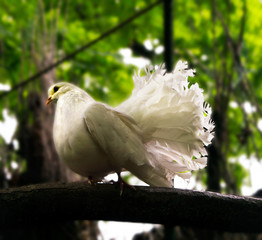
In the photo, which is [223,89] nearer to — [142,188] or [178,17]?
[178,17]

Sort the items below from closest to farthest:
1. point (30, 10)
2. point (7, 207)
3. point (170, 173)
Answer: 1. point (7, 207)
2. point (170, 173)
3. point (30, 10)

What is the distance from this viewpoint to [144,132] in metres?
2.06

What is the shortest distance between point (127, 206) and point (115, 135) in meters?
0.34

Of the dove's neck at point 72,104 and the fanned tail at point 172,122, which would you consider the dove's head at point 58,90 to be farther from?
the fanned tail at point 172,122

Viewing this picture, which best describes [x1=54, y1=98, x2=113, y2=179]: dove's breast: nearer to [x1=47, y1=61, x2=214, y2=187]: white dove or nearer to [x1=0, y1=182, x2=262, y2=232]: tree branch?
[x1=47, y1=61, x2=214, y2=187]: white dove

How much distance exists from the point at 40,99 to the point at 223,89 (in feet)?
5.67

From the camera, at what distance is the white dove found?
194cm

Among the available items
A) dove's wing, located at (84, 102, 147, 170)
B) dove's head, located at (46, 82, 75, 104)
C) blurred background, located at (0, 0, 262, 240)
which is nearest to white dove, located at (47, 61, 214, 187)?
dove's wing, located at (84, 102, 147, 170)

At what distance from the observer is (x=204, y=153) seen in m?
2.07

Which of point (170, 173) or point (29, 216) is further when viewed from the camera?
point (170, 173)

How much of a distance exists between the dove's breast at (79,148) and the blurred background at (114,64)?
5.11 ft

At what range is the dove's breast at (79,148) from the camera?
191cm

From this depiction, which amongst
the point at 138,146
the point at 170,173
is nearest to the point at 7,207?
the point at 138,146

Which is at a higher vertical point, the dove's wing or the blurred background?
the blurred background
